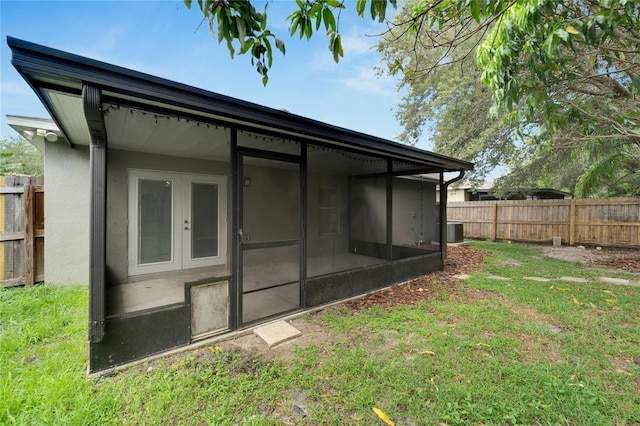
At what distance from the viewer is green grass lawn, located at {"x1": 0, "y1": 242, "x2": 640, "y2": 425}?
1802 millimetres

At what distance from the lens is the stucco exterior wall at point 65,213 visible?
4059mm

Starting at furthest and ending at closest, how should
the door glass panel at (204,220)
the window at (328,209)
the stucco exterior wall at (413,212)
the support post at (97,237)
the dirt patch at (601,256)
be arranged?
the stucco exterior wall at (413,212) → the window at (328,209) → the dirt patch at (601,256) → the door glass panel at (204,220) → the support post at (97,237)

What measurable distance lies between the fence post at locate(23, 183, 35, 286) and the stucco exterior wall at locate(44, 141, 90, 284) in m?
0.21

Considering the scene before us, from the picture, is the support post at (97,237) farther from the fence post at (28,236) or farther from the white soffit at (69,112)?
the fence post at (28,236)

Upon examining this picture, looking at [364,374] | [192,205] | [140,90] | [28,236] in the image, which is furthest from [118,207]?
[364,374]

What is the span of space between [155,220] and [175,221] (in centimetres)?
30

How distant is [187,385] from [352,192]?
5.40 meters

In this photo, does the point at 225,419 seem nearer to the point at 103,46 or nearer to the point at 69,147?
the point at 69,147

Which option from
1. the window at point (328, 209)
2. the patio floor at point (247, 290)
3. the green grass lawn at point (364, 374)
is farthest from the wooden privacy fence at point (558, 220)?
the patio floor at point (247, 290)

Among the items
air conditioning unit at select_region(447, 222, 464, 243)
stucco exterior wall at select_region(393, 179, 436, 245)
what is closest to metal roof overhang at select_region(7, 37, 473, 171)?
stucco exterior wall at select_region(393, 179, 436, 245)

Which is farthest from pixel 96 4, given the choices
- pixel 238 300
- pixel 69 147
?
pixel 238 300

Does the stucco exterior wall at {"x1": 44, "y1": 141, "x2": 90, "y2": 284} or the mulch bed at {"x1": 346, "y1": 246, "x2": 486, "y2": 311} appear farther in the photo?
the stucco exterior wall at {"x1": 44, "y1": 141, "x2": 90, "y2": 284}

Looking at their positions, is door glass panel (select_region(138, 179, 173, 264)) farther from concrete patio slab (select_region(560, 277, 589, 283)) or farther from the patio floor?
concrete patio slab (select_region(560, 277, 589, 283))

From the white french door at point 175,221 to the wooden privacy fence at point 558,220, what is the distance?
31.7ft
